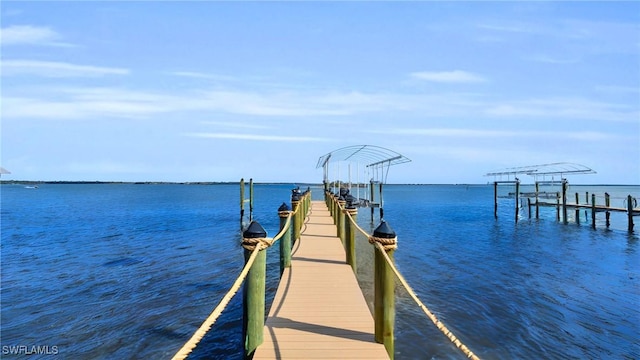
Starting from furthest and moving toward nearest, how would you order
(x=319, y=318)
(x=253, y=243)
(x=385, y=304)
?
(x=319, y=318) < (x=253, y=243) < (x=385, y=304)

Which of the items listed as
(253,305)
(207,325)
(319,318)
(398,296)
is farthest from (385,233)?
(398,296)

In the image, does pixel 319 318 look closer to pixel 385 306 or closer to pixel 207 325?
pixel 385 306

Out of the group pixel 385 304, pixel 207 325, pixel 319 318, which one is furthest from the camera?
pixel 319 318

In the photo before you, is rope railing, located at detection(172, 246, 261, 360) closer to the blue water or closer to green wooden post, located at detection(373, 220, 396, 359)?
green wooden post, located at detection(373, 220, 396, 359)

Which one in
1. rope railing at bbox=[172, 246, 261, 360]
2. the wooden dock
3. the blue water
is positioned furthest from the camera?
the blue water

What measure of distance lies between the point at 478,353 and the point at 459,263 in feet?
28.6

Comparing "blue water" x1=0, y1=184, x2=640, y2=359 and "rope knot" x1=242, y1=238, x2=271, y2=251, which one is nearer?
"rope knot" x1=242, y1=238, x2=271, y2=251

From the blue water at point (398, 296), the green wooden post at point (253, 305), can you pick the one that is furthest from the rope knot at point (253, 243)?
the blue water at point (398, 296)

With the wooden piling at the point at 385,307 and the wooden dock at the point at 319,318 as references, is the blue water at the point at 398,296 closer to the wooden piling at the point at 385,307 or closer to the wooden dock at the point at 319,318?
the wooden dock at the point at 319,318

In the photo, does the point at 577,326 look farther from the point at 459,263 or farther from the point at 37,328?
the point at 37,328

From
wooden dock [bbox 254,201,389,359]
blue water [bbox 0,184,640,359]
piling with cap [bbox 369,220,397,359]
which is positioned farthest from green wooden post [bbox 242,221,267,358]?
blue water [bbox 0,184,640,359]

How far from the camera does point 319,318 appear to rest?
5.36 meters

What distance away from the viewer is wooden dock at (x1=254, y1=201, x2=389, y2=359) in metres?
4.34

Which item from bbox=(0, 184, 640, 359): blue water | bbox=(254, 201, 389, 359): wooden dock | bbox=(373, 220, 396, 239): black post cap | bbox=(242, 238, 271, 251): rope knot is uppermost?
bbox=(373, 220, 396, 239): black post cap
